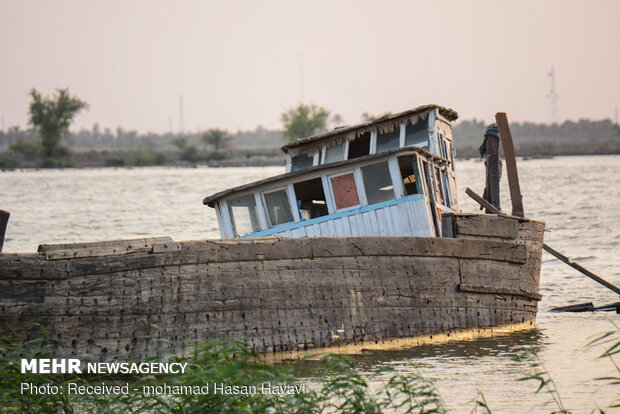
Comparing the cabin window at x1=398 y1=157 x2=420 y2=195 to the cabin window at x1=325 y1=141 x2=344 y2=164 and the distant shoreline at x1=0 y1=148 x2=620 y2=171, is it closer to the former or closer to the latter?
the cabin window at x1=325 y1=141 x2=344 y2=164

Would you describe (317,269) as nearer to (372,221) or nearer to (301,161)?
(372,221)

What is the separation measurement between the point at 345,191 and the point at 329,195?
240 millimetres

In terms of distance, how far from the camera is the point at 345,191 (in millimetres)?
11617

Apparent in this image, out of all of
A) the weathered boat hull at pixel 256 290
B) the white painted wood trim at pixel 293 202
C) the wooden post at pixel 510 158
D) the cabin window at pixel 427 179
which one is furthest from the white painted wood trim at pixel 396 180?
the wooden post at pixel 510 158

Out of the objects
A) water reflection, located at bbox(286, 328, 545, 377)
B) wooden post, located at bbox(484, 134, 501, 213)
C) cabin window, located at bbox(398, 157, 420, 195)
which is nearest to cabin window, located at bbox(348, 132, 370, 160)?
cabin window, located at bbox(398, 157, 420, 195)

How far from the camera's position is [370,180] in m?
11.6

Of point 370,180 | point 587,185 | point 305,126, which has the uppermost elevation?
point 305,126

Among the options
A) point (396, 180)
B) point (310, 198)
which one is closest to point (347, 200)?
point (396, 180)

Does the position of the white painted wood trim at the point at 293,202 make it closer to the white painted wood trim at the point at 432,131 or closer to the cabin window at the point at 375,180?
the cabin window at the point at 375,180

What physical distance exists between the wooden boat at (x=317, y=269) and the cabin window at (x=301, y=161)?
0.02m

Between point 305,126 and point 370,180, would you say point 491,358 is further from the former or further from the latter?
point 305,126

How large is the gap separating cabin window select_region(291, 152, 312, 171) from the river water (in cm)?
458

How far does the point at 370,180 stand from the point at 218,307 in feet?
12.2

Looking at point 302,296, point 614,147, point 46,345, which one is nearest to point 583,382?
point 302,296
